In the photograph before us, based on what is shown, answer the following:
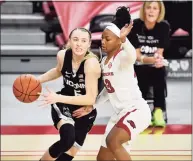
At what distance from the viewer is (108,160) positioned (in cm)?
461

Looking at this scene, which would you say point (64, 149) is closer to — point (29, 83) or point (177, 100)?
point (29, 83)

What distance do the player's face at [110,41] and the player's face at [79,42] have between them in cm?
13

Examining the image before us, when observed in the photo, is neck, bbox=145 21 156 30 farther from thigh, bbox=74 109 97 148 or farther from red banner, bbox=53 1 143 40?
red banner, bbox=53 1 143 40

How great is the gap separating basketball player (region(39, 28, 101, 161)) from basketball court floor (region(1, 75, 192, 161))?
104cm

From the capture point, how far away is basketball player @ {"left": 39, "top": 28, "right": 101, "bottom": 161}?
14.7 feet

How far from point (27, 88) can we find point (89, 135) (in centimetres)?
212

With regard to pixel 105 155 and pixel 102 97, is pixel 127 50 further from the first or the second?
pixel 105 155

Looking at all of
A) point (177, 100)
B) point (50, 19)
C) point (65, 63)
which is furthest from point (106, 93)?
point (50, 19)

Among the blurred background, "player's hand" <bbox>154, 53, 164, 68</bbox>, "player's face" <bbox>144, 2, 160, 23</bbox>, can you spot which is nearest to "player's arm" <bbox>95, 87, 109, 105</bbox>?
"player's hand" <bbox>154, 53, 164, 68</bbox>

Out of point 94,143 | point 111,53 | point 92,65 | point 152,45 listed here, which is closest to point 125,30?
point 111,53

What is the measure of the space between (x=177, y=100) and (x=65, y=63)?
404cm

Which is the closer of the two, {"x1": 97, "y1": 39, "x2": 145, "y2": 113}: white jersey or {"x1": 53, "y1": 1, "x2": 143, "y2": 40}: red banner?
{"x1": 97, "y1": 39, "x2": 145, "y2": 113}: white jersey

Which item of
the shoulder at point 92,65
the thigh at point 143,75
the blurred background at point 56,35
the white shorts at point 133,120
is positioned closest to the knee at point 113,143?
the white shorts at point 133,120

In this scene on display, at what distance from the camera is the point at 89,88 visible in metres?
4.47
